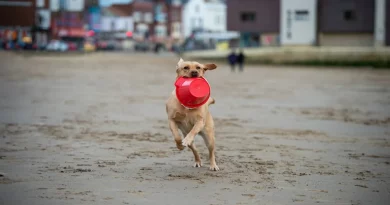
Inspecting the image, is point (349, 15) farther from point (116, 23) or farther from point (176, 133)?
point (116, 23)

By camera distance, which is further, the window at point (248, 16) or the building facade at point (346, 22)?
the window at point (248, 16)

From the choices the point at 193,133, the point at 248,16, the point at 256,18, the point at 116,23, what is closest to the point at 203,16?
the point at 116,23

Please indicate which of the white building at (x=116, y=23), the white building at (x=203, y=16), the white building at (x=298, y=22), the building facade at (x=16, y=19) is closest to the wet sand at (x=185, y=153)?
the white building at (x=298, y=22)

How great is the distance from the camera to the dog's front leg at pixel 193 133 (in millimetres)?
9430

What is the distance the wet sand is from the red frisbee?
854 millimetres

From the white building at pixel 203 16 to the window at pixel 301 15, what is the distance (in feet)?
204

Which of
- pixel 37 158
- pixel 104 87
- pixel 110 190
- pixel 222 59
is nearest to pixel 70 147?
pixel 37 158

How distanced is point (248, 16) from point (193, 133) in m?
71.8

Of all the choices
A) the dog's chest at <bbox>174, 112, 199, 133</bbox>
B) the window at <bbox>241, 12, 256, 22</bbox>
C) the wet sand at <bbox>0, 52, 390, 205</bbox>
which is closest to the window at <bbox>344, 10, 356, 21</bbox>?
the window at <bbox>241, 12, 256, 22</bbox>

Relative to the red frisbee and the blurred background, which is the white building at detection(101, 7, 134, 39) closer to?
the blurred background

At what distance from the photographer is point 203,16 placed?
14000 cm

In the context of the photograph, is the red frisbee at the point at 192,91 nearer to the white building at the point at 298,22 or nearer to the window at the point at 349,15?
the window at the point at 349,15

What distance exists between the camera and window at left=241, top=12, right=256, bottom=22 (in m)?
80.1

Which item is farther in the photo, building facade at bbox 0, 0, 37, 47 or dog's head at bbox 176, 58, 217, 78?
building facade at bbox 0, 0, 37, 47
